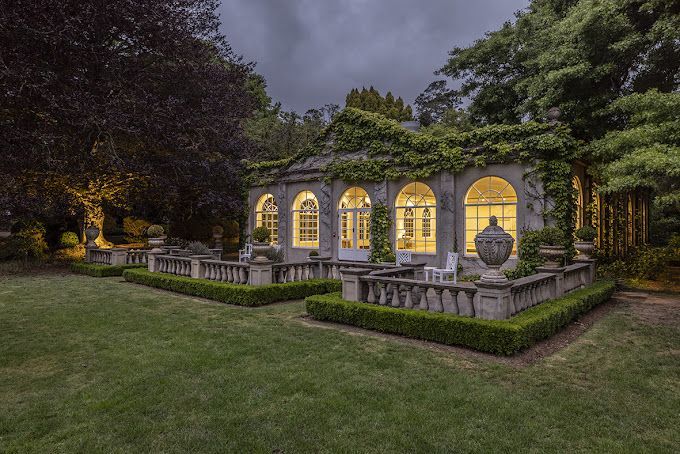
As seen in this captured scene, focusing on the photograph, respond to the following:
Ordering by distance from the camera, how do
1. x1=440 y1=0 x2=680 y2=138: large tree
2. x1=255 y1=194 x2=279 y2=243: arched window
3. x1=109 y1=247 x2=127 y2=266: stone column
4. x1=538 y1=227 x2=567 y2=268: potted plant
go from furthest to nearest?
1. x1=255 y1=194 x2=279 y2=243: arched window
2. x1=109 y1=247 x2=127 y2=266: stone column
3. x1=440 y1=0 x2=680 y2=138: large tree
4. x1=538 y1=227 x2=567 y2=268: potted plant

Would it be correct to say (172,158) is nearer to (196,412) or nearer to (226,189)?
(226,189)

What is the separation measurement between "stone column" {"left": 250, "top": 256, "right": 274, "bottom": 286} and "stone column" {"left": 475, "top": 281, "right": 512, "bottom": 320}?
480 cm

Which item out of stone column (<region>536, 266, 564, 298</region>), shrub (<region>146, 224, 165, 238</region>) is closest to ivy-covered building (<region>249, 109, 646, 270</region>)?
stone column (<region>536, 266, 564, 298</region>)

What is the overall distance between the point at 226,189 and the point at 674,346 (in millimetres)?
16239

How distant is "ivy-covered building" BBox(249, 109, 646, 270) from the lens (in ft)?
36.0

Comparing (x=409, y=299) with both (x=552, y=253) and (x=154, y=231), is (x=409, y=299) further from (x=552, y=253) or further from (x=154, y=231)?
(x=154, y=231)

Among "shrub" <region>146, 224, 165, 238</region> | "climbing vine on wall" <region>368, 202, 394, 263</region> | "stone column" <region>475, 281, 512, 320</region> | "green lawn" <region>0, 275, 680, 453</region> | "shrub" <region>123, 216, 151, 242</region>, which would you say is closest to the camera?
"green lawn" <region>0, 275, 680, 453</region>

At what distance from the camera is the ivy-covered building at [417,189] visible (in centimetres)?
1098

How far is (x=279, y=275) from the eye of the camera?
30.0 feet

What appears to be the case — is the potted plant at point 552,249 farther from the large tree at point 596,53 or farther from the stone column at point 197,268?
the stone column at point 197,268

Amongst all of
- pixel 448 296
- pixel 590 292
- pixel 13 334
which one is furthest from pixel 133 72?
pixel 590 292

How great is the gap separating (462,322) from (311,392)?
2.48 m

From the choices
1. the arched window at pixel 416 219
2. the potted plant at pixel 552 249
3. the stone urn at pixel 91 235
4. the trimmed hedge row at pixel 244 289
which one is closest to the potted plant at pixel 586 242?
the potted plant at pixel 552 249

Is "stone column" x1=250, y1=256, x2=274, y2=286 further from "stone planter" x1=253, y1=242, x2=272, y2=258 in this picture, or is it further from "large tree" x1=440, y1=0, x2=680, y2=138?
"large tree" x1=440, y1=0, x2=680, y2=138
